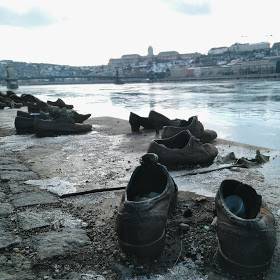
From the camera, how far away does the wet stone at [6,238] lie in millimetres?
2960

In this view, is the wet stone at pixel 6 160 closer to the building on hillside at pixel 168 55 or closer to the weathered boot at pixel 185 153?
the weathered boot at pixel 185 153

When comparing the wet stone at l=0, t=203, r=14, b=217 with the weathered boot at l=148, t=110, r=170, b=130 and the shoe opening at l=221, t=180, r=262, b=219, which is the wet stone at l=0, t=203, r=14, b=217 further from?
the weathered boot at l=148, t=110, r=170, b=130

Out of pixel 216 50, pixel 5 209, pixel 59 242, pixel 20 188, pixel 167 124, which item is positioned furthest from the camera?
pixel 216 50

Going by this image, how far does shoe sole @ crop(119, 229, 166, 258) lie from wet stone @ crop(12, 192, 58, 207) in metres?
1.44

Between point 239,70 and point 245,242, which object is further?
point 239,70

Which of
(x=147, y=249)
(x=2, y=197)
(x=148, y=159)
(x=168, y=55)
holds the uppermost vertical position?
(x=148, y=159)

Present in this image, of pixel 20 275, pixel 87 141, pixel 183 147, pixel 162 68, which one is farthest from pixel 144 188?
pixel 162 68

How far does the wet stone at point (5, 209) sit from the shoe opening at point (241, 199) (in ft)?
6.27

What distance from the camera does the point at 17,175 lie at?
196 inches

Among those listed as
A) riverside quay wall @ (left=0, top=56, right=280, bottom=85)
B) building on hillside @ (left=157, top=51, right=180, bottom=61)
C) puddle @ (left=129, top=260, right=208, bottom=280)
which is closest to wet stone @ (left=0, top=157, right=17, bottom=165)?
puddle @ (left=129, top=260, right=208, bottom=280)

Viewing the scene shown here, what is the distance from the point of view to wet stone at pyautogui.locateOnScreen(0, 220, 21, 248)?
→ 2.96 metres

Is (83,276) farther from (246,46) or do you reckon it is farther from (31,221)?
(246,46)

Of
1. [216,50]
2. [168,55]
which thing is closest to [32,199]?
[216,50]

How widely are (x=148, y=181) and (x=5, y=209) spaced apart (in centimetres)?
137
